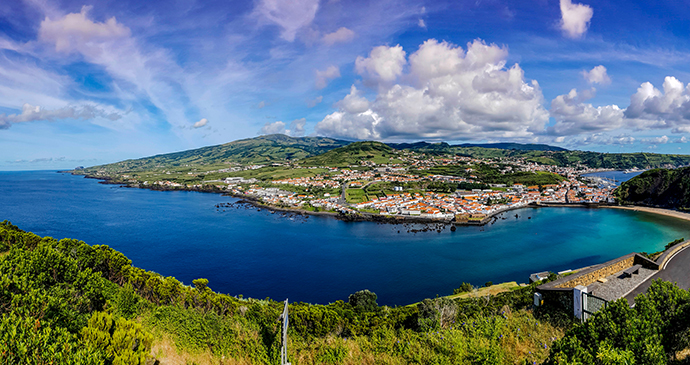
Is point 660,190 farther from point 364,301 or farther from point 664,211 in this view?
point 364,301

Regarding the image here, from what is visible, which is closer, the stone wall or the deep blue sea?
the stone wall

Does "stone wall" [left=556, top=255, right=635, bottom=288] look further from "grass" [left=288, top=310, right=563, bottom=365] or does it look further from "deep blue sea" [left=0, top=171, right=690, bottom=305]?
"deep blue sea" [left=0, top=171, right=690, bottom=305]

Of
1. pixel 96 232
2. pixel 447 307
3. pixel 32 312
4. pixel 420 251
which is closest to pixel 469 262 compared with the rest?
pixel 420 251

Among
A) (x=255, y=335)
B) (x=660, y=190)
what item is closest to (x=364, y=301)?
(x=255, y=335)

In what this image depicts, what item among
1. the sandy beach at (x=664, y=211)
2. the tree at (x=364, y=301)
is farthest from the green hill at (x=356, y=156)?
the tree at (x=364, y=301)

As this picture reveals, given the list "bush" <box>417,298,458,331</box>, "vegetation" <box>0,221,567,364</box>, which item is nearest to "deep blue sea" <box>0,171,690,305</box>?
"bush" <box>417,298,458,331</box>
